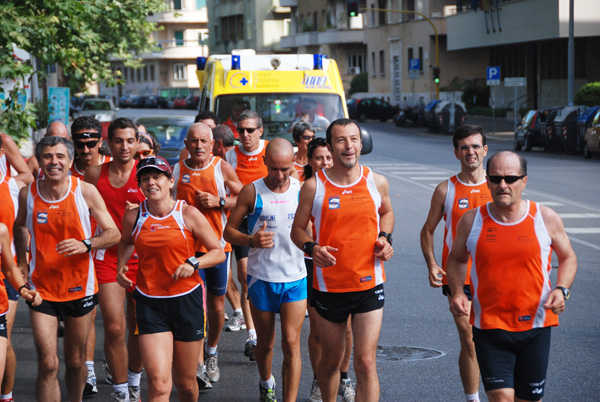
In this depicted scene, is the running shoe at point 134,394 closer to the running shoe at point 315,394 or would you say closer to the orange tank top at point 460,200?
the running shoe at point 315,394

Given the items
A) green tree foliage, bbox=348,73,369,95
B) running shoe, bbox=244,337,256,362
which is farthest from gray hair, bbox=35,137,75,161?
green tree foliage, bbox=348,73,369,95

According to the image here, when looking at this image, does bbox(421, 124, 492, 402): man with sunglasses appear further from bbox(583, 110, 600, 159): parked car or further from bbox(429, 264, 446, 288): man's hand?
bbox(583, 110, 600, 159): parked car

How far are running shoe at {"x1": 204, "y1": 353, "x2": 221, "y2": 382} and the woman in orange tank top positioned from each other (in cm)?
163

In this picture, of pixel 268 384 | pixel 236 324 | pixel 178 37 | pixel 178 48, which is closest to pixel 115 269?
pixel 268 384

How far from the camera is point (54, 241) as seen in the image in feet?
20.5

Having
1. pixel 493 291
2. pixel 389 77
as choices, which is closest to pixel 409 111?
pixel 389 77

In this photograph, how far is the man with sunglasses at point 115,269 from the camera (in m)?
6.89

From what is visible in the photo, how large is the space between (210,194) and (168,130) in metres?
8.42

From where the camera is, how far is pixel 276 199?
6.78 m

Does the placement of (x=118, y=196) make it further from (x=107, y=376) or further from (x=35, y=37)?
(x=35, y=37)

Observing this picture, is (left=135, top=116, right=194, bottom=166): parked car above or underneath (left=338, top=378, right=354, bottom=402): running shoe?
above

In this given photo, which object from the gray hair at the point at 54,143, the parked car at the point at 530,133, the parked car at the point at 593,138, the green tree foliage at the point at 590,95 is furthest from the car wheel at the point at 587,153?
the gray hair at the point at 54,143

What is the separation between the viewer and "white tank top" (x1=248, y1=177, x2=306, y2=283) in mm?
6746

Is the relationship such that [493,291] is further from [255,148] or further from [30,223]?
[255,148]
